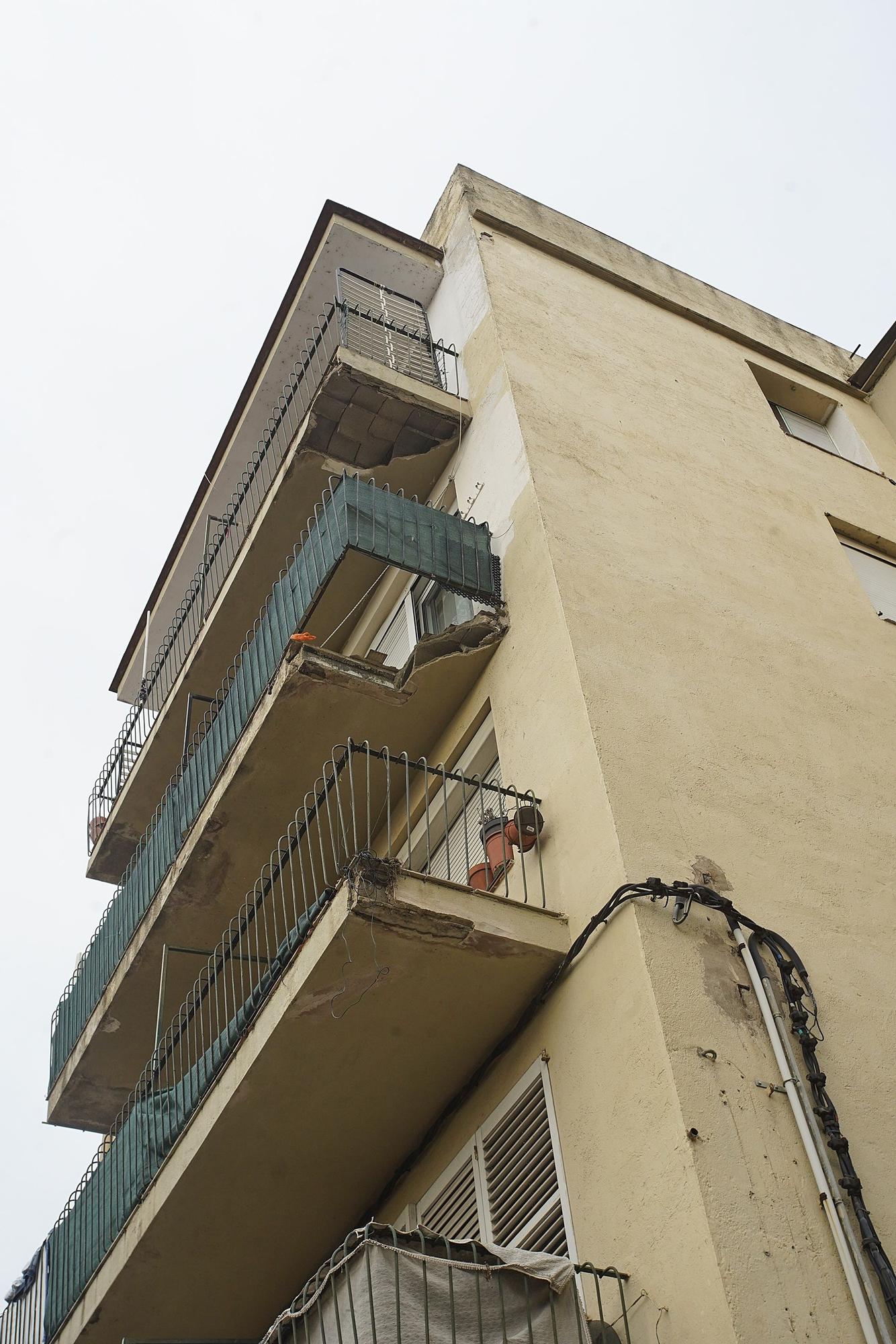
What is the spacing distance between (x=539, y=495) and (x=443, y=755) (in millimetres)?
2264

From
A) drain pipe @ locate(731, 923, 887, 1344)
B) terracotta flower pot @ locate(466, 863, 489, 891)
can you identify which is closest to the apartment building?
drain pipe @ locate(731, 923, 887, 1344)

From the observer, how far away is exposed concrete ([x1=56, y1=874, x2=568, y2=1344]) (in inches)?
320

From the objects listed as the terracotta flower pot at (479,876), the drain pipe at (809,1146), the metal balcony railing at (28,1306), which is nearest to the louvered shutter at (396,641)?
the terracotta flower pot at (479,876)

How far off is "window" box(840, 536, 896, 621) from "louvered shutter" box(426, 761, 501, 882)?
424 cm

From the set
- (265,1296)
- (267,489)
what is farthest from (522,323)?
(265,1296)

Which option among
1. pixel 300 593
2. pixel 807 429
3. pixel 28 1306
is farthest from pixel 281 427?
pixel 28 1306

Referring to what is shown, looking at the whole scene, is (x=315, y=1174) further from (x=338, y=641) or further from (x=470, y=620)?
(x=338, y=641)

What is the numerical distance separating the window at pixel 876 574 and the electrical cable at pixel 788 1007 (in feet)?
17.1

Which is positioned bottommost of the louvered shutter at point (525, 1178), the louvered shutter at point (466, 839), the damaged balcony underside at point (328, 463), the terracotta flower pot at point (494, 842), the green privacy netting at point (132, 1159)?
the louvered shutter at point (525, 1178)

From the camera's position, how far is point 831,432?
53.1ft

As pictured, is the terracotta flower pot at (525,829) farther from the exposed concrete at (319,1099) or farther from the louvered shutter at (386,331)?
the louvered shutter at (386,331)

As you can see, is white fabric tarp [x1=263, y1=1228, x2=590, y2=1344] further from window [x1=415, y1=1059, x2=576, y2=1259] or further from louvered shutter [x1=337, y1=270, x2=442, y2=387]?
louvered shutter [x1=337, y1=270, x2=442, y2=387]

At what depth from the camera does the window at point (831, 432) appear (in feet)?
50.9

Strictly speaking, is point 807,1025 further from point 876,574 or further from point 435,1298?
point 876,574
